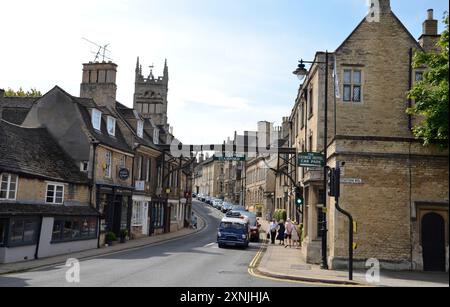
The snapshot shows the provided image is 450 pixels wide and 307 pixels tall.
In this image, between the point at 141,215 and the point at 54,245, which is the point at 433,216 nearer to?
the point at 54,245

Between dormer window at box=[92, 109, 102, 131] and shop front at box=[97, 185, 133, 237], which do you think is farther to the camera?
dormer window at box=[92, 109, 102, 131]

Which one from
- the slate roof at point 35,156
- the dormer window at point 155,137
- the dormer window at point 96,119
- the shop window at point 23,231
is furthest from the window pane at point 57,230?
the dormer window at point 155,137

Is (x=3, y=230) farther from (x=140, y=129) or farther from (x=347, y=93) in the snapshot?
(x=140, y=129)

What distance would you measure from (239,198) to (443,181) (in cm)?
7706

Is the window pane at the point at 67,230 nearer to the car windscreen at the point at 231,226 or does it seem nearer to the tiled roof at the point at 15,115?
the car windscreen at the point at 231,226

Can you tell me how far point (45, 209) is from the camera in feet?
78.6

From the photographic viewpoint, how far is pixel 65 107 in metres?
30.8

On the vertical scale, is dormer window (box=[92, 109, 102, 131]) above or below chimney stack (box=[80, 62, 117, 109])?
below

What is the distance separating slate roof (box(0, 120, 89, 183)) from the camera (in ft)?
76.7

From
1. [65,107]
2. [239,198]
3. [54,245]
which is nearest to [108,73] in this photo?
[65,107]

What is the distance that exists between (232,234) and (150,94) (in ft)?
152

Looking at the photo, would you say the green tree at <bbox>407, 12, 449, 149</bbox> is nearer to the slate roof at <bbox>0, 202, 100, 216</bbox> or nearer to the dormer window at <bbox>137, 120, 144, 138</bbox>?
the slate roof at <bbox>0, 202, 100, 216</bbox>

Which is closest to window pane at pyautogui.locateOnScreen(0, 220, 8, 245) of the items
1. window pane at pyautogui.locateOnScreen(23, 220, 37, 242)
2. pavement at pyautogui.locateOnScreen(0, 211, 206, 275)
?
pavement at pyautogui.locateOnScreen(0, 211, 206, 275)

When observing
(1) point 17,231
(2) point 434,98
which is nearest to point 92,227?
(1) point 17,231
